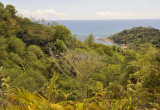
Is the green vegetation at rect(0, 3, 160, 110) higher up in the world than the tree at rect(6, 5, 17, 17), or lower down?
lower down

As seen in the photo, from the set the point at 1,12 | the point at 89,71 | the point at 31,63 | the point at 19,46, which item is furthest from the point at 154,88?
the point at 1,12

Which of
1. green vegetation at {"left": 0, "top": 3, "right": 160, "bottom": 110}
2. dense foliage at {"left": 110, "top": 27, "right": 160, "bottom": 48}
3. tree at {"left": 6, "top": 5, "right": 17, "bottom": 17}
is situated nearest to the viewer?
green vegetation at {"left": 0, "top": 3, "right": 160, "bottom": 110}

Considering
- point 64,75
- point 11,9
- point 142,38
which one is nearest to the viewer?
point 64,75

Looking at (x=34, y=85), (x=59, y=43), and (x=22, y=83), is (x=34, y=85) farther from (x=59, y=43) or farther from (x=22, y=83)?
(x=59, y=43)

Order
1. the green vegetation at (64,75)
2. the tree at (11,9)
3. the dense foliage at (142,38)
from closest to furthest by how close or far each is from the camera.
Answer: the green vegetation at (64,75) < the tree at (11,9) < the dense foliage at (142,38)

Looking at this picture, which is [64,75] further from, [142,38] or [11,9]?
[142,38]

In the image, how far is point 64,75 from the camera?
1102 centimetres

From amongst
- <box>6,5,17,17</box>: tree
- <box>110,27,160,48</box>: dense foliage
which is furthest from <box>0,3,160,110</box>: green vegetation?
<box>110,27,160,48</box>: dense foliage

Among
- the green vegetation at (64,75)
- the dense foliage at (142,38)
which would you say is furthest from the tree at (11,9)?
the dense foliage at (142,38)

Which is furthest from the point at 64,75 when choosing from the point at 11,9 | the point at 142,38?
the point at 142,38

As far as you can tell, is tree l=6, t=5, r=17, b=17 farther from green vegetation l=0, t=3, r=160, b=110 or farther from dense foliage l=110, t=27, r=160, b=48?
dense foliage l=110, t=27, r=160, b=48

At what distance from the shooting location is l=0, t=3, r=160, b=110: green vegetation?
84.0 inches

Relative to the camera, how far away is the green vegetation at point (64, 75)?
84.0 inches

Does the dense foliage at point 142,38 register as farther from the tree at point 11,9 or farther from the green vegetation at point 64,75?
the tree at point 11,9
